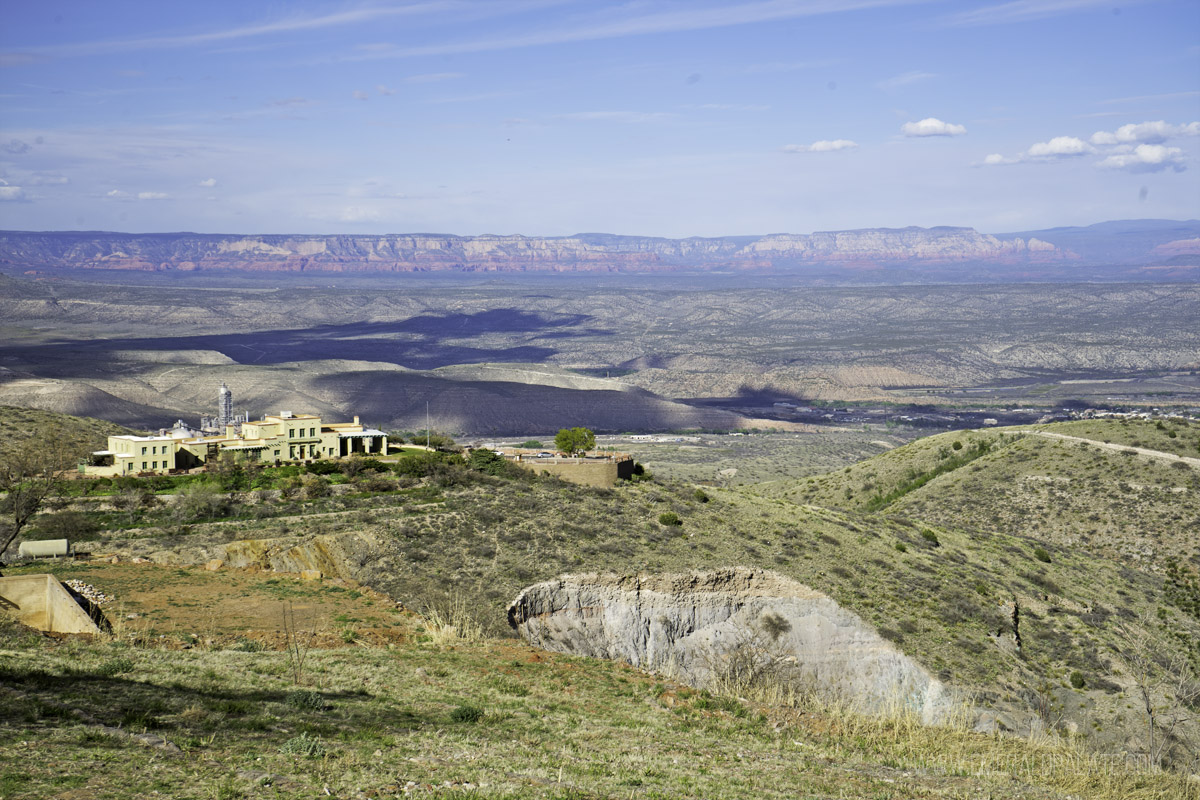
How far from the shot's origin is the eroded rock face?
27.4m

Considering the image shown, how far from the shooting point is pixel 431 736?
540 inches

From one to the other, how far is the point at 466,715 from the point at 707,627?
48.2 ft

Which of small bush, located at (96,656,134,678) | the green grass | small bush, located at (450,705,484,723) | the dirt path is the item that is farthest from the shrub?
the dirt path

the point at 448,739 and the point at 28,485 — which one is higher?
the point at 448,739

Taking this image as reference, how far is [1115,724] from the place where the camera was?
28.5 m

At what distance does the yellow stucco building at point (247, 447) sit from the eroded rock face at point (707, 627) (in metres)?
20.1

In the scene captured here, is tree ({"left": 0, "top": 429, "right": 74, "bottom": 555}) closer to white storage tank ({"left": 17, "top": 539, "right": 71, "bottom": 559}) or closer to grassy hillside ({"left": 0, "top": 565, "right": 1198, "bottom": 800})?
white storage tank ({"left": 17, "top": 539, "right": 71, "bottom": 559})

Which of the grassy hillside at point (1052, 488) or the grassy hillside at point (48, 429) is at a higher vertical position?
the grassy hillside at point (48, 429)

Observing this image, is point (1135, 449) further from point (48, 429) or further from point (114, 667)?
point (48, 429)

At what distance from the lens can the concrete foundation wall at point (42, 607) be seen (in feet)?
58.4

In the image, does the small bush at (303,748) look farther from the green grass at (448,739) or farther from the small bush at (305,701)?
the small bush at (305,701)

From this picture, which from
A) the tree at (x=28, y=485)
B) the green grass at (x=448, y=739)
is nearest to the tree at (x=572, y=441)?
the tree at (x=28, y=485)

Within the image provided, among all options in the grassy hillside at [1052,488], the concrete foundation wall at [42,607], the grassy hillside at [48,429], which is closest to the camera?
the concrete foundation wall at [42,607]

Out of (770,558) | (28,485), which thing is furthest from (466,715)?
(28,485)
